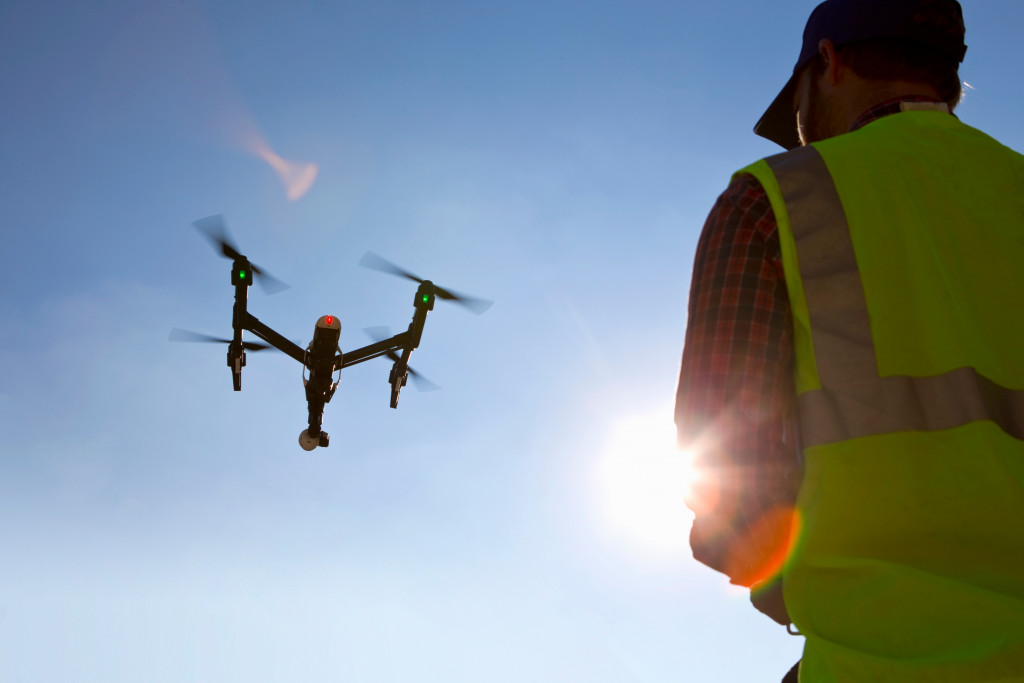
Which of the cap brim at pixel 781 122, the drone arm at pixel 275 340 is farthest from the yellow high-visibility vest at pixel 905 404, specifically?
the drone arm at pixel 275 340

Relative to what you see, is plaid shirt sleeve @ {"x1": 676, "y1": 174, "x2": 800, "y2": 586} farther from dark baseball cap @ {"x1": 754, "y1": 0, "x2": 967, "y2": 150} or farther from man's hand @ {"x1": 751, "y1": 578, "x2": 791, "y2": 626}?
dark baseball cap @ {"x1": 754, "y1": 0, "x2": 967, "y2": 150}

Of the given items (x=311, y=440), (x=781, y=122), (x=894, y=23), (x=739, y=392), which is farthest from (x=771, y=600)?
(x=311, y=440)

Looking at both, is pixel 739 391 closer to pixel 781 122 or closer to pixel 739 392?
pixel 739 392

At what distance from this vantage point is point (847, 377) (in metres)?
1.32

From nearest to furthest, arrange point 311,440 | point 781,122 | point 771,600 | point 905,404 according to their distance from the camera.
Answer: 1. point 905,404
2. point 771,600
3. point 781,122
4. point 311,440

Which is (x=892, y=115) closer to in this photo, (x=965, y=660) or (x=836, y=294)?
(x=836, y=294)

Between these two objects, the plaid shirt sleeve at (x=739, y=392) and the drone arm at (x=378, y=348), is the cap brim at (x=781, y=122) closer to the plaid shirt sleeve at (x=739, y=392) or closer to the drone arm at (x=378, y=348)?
the plaid shirt sleeve at (x=739, y=392)

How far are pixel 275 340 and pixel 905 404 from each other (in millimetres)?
19095

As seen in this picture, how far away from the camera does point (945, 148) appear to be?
1.63 meters

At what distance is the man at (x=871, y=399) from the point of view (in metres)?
1.17

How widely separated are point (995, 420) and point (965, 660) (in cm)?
44

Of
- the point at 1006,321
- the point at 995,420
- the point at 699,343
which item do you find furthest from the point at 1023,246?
the point at 699,343

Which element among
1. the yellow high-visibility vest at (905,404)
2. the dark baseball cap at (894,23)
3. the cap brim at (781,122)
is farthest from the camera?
the cap brim at (781,122)

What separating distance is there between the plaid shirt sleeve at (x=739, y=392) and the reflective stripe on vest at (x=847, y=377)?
7 centimetres
